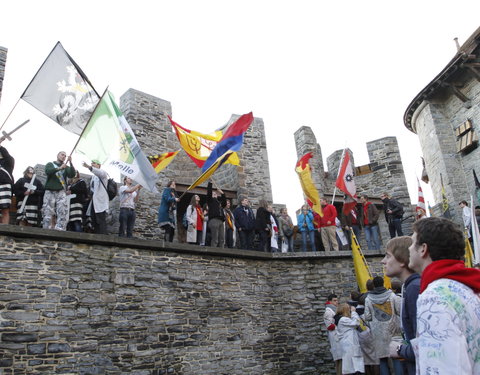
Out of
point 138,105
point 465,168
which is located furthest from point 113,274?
point 465,168

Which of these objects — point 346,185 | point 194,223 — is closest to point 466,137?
point 346,185

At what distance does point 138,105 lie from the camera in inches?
543

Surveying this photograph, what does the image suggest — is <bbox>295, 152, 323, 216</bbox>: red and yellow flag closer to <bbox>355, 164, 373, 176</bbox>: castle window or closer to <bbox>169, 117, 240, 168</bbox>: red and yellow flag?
<bbox>169, 117, 240, 168</bbox>: red and yellow flag

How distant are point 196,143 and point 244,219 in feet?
7.77

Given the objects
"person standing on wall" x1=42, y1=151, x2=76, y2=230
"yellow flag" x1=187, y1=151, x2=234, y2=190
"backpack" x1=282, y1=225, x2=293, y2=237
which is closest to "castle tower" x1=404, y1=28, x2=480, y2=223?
"backpack" x1=282, y1=225, x2=293, y2=237

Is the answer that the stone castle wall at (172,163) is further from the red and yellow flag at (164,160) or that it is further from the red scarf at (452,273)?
the red scarf at (452,273)

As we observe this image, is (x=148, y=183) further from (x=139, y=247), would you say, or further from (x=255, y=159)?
(x=255, y=159)

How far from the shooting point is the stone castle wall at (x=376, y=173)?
16.8 m

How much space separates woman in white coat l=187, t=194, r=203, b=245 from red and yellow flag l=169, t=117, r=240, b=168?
1168 millimetres

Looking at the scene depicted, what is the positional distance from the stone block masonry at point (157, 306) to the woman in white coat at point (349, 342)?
107 inches

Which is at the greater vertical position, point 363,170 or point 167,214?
point 363,170

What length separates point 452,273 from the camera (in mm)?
2172

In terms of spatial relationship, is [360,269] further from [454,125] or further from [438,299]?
[438,299]

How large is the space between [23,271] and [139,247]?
2.23 m
